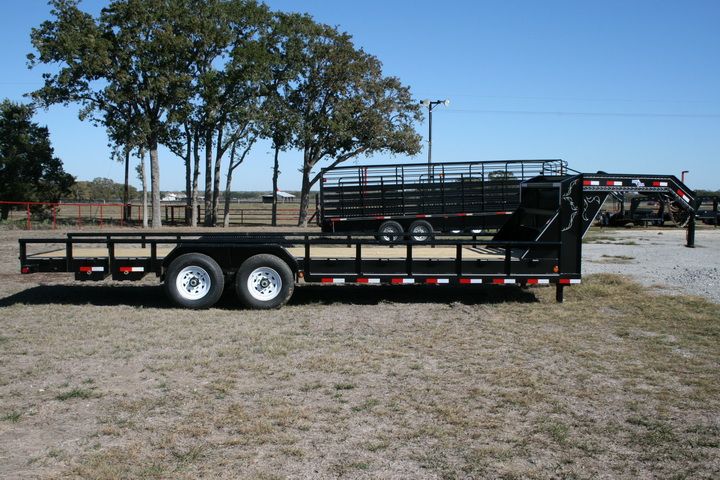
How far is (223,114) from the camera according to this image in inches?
1372

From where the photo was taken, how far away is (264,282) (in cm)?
976

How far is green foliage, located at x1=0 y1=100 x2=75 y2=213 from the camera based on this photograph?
3659cm

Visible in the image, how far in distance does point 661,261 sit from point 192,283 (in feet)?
40.4

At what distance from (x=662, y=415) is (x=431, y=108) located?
30.5 m

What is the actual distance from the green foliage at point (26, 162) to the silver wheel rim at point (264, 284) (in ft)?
102

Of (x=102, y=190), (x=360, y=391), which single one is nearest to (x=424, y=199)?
(x=360, y=391)

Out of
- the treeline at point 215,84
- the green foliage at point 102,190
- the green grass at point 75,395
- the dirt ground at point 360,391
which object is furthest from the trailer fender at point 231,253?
the green foliage at point 102,190

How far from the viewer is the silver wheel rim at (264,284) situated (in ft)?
31.8

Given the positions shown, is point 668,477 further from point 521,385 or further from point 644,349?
point 644,349

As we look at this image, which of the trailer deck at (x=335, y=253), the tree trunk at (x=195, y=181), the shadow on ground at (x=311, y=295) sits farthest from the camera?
the tree trunk at (x=195, y=181)

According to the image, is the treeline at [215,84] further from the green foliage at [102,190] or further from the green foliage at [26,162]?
the green foliage at [102,190]

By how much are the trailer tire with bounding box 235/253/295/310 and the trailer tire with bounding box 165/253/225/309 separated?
32cm

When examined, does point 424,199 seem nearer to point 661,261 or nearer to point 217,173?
point 661,261

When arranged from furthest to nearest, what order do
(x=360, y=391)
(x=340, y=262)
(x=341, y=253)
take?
1. (x=341, y=253)
2. (x=340, y=262)
3. (x=360, y=391)
